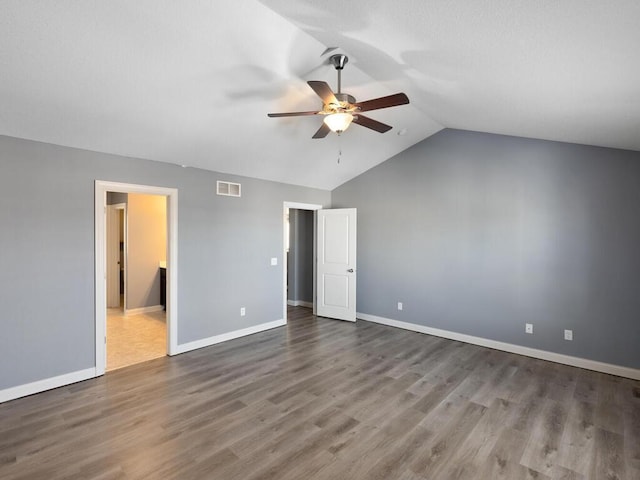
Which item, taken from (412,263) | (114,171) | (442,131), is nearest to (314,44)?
(114,171)

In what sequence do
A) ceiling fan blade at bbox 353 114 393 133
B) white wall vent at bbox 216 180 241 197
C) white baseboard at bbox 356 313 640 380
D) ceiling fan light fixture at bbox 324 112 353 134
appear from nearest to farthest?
ceiling fan light fixture at bbox 324 112 353 134 < ceiling fan blade at bbox 353 114 393 133 < white baseboard at bbox 356 313 640 380 < white wall vent at bbox 216 180 241 197

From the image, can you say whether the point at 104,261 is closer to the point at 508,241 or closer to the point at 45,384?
the point at 45,384

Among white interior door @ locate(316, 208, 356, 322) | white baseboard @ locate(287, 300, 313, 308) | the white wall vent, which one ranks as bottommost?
white baseboard @ locate(287, 300, 313, 308)

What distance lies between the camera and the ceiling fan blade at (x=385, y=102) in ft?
7.92

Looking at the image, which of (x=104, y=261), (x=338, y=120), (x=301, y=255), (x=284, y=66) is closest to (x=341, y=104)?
(x=338, y=120)

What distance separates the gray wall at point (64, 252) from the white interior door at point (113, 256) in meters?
3.53

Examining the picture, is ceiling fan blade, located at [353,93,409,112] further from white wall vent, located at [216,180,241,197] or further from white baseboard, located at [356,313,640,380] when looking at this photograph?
white baseboard, located at [356,313,640,380]

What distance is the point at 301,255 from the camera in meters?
7.34

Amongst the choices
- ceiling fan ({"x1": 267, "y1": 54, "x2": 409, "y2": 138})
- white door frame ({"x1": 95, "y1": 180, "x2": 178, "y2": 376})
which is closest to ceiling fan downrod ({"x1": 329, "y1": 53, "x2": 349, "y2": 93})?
ceiling fan ({"x1": 267, "y1": 54, "x2": 409, "y2": 138})

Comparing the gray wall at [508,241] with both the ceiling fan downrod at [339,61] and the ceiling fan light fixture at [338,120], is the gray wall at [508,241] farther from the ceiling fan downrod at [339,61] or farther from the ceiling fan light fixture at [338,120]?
the ceiling fan light fixture at [338,120]

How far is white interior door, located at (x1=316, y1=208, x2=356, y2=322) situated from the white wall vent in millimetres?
1826

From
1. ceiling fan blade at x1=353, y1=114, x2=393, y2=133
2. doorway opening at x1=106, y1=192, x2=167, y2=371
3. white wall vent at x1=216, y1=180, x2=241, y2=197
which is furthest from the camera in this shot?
doorway opening at x1=106, y1=192, x2=167, y2=371

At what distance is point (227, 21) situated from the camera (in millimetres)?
2273

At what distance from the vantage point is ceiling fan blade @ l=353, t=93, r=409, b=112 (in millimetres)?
2413
